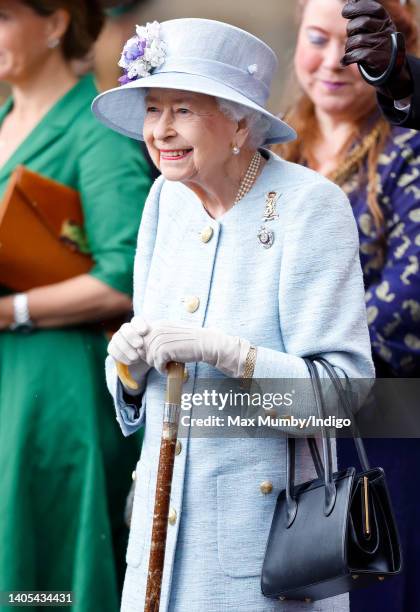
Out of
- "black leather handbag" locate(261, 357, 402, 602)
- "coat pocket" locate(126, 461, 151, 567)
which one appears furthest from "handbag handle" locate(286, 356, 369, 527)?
"coat pocket" locate(126, 461, 151, 567)

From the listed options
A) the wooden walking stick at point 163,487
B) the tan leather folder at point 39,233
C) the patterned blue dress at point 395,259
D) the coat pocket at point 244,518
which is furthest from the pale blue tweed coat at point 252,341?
the tan leather folder at point 39,233

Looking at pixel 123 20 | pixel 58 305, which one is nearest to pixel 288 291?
pixel 58 305

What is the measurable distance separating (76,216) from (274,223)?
58.0 inches

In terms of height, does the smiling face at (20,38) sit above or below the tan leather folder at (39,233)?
above

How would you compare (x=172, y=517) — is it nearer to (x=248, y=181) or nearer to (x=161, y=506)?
(x=161, y=506)

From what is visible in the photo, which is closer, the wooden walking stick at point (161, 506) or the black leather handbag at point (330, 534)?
the black leather handbag at point (330, 534)

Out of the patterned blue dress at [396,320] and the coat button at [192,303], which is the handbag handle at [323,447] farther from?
the patterned blue dress at [396,320]

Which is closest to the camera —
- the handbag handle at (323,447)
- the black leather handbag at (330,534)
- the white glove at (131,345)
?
the black leather handbag at (330,534)

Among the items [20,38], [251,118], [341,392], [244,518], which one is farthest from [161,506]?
[20,38]

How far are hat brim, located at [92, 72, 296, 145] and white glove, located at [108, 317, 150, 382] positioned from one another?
538 millimetres

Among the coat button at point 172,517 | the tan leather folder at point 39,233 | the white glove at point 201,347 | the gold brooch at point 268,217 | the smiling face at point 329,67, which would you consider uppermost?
the smiling face at point 329,67

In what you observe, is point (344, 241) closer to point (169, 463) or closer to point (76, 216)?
point (169, 463)

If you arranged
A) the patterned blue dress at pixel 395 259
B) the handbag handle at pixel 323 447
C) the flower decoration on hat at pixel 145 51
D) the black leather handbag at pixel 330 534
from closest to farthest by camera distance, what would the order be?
the black leather handbag at pixel 330 534 < the handbag handle at pixel 323 447 < the flower decoration on hat at pixel 145 51 < the patterned blue dress at pixel 395 259

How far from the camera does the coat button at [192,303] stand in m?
2.99
